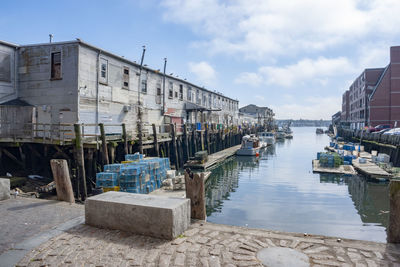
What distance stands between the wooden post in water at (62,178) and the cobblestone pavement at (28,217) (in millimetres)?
296

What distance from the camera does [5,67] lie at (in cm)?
1833

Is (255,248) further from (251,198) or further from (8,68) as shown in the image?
(8,68)

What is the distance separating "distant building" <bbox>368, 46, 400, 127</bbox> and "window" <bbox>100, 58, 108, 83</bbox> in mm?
55543

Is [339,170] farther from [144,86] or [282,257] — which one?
[282,257]

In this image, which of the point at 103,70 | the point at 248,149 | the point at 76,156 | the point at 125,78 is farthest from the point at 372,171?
the point at 103,70

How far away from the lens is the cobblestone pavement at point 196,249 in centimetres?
459

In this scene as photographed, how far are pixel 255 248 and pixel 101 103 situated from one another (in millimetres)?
17745

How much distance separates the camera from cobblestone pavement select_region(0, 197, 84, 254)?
5.66 metres

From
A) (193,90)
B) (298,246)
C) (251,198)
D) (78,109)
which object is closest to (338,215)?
(251,198)

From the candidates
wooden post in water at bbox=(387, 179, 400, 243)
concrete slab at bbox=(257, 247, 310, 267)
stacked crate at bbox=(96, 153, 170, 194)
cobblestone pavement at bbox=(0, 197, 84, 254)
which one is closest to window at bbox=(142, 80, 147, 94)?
stacked crate at bbox=(96, 153, 170, 194)

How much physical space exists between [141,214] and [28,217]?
3.55m

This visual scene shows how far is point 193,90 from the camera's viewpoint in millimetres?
36406

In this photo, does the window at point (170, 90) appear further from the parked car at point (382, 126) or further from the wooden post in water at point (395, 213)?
the parked car at point (382, 126)

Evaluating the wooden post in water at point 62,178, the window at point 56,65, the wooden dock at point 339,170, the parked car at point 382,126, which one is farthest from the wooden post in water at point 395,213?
the parked car at point 382,126
